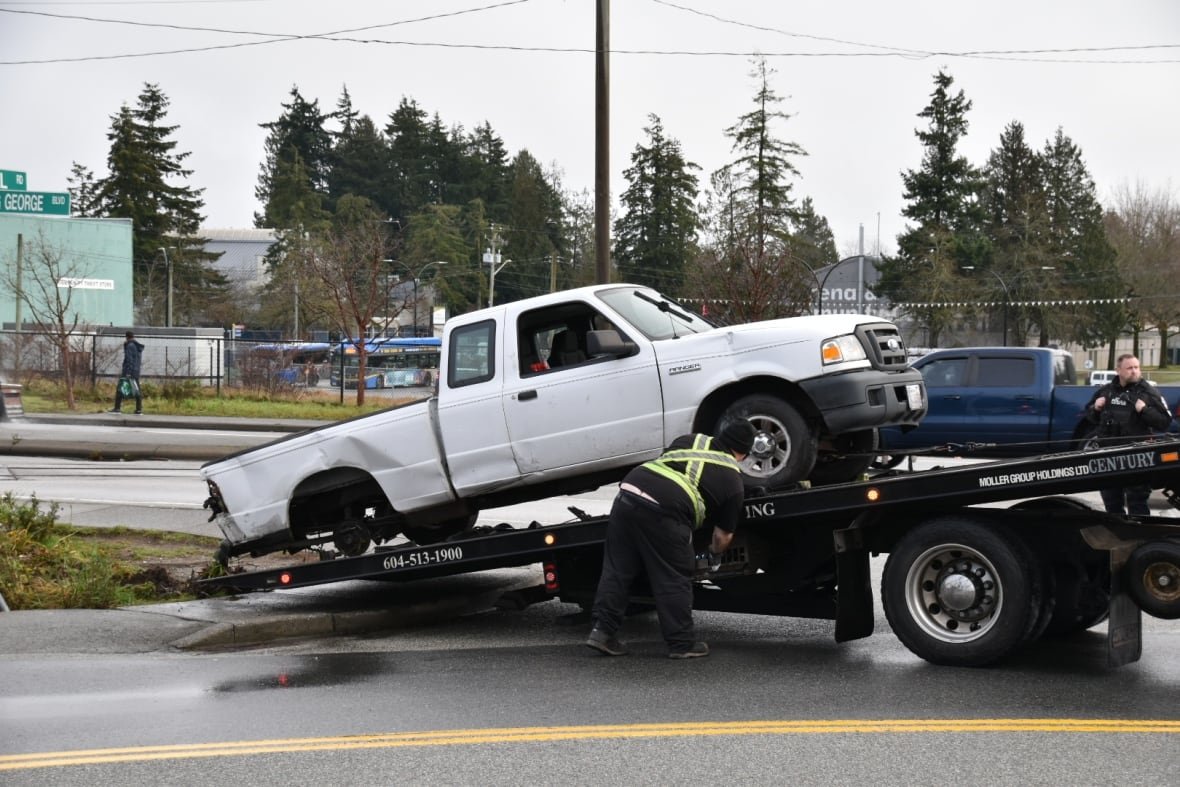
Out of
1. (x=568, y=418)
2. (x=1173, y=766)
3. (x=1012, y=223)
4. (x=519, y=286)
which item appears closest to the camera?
(x=1173, y=766)

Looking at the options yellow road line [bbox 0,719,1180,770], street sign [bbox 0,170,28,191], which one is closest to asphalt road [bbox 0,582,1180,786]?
yellow road line [bbox 0,719,1180,770]

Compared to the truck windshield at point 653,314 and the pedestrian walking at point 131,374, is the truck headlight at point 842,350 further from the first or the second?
the pedestrian walking at point 131,374

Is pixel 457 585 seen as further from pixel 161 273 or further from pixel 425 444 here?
pixel 161 273

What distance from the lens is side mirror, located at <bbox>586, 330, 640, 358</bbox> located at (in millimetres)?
8398

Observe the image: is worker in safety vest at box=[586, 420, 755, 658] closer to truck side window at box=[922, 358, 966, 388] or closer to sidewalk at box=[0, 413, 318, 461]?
sidewalk at box=[0, 413, 318, 461]

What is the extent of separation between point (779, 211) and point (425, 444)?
65.4m

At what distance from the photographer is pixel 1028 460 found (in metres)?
6.84

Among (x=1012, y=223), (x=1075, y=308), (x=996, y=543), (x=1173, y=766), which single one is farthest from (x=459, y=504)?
(x=1012, y=223)

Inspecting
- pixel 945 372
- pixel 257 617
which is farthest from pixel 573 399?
pixel 945 372

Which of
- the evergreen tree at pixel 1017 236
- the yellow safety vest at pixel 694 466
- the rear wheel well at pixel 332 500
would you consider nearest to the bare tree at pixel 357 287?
the rear wheel well at pixel 332 500

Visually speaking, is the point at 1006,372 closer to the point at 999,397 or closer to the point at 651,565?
the point at 999,397

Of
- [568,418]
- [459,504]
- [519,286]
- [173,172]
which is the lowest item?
[459,504]

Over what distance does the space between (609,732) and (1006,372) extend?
14.0 m

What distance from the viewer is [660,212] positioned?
264 feet
